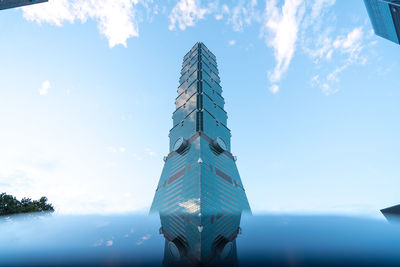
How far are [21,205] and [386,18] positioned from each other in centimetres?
11192

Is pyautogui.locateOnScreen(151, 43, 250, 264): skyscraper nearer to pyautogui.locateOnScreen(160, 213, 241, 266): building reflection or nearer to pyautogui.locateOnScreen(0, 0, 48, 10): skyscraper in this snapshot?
pyautogui.locateOnScreen(160, 213, 241, 266): building reflection

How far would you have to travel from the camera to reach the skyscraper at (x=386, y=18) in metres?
47.1

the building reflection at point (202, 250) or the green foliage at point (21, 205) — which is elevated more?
the green foliage at point (21, 205)

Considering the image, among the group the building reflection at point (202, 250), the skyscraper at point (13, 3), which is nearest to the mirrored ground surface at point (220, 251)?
the building reflection at point (202, 250)

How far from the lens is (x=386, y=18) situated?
179 ft

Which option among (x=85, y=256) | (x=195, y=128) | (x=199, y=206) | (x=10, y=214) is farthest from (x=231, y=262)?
(x=195, y=128)

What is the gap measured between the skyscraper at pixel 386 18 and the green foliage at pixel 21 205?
3839 inches

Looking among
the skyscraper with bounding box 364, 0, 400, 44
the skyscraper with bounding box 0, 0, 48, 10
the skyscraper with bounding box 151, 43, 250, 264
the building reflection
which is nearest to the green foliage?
the skyscraper with bounding box 151, 43, 250, 264

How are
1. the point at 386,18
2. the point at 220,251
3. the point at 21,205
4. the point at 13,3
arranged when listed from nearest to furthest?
the point at 220,251 → the point at 13,3 → the point at 21,205 → the point at 386,18

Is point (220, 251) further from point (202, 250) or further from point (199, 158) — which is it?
point (199, 158)

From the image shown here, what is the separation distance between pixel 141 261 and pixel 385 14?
88189mm

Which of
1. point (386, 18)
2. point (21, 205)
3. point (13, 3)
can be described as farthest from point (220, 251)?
point (386, 18)

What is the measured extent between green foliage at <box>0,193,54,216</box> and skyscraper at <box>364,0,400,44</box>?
97523 millimetres

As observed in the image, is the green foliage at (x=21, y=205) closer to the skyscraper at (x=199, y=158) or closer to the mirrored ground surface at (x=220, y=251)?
the skyscraper at (x=199, y=158)
